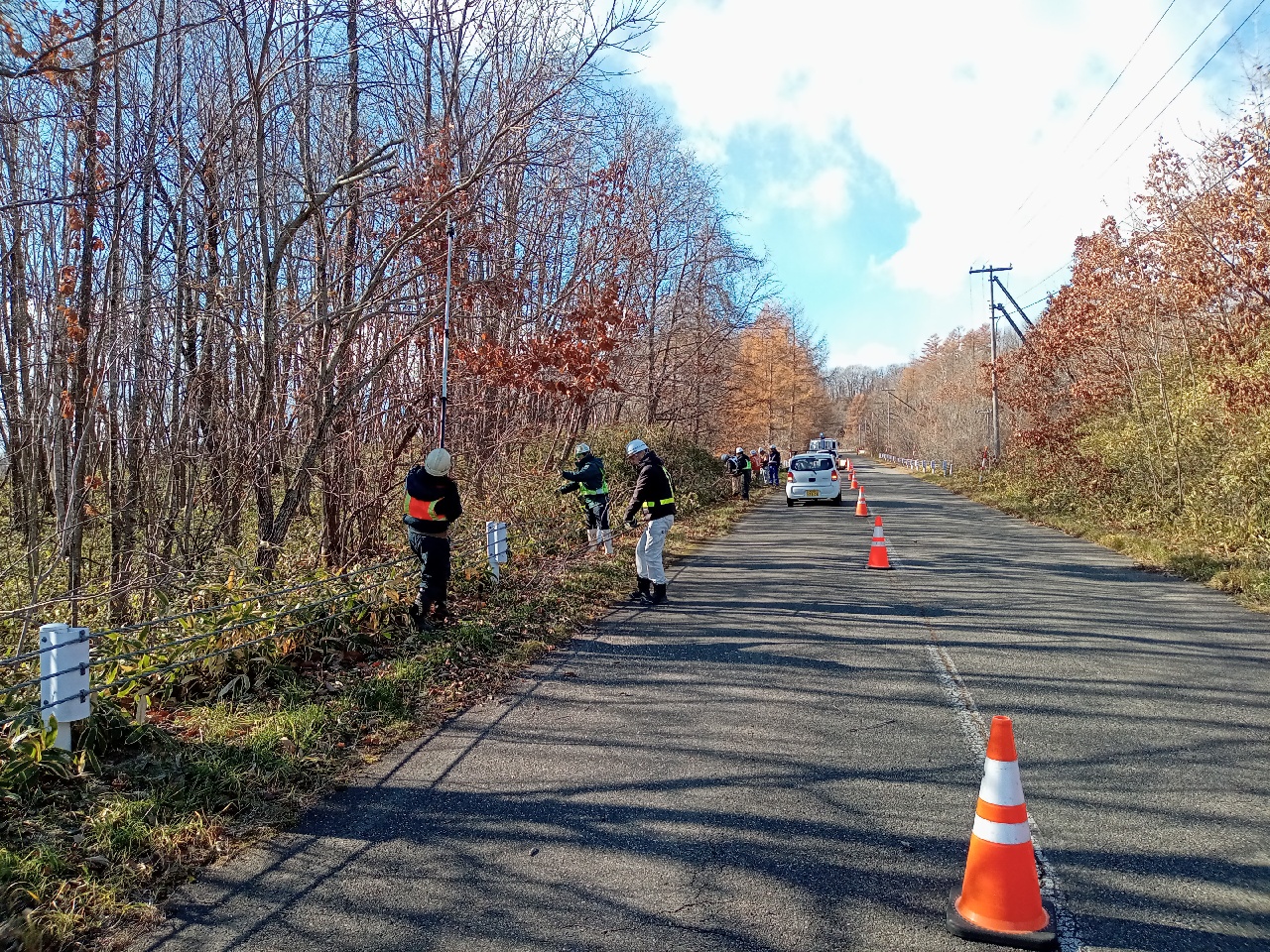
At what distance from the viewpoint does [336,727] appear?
18.3 ft

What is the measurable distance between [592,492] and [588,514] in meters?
0.79

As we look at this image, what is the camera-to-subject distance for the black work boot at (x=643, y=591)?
34.3ft

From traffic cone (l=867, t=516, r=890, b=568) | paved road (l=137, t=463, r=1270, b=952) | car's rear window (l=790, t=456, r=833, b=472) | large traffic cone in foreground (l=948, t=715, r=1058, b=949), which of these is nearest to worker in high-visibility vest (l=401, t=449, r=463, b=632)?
paved road (l=137, t=463, r=1270, b=952)

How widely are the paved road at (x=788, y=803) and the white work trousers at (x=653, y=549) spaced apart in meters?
1.65

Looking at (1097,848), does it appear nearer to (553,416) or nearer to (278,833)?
(278,833)

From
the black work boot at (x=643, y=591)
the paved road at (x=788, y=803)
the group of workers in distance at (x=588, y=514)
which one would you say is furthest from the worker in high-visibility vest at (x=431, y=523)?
the black work boot at (x=643, y=591)

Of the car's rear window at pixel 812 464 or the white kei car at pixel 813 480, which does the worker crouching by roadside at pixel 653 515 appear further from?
the car's rear window at pixel 812 464

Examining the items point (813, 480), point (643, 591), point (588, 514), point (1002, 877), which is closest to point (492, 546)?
point (643, 591)

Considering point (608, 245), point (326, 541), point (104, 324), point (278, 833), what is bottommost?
point (278, 833)

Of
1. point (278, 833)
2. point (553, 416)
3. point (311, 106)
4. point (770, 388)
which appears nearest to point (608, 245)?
point (553, 416)

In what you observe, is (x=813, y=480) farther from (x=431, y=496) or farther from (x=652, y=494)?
(x=431, y=496)

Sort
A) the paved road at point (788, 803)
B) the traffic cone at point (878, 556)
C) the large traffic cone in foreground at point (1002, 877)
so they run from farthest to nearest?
the traffic cone at point (878, 556), the paved road at point (788, 803), the large traffic cone in foreground at point (1002, 877)

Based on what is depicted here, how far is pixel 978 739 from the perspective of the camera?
209 inches

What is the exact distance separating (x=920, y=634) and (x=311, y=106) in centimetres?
988
